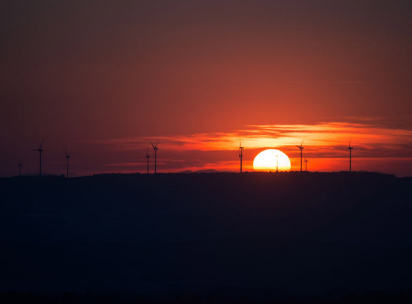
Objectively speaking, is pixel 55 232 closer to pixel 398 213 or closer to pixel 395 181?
pixel 398 213

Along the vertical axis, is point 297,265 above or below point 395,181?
below

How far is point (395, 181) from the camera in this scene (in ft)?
414

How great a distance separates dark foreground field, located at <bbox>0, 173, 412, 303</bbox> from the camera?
74.8m

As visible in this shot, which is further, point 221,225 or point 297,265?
point 221,225

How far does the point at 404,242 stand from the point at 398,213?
1316 centimetres

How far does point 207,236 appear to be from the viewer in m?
99.4

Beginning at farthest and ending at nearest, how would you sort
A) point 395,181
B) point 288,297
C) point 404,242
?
point 395,181 → point 404,242 → point 288,297

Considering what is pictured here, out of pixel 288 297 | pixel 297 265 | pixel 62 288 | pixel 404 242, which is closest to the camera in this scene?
pixel 288 297

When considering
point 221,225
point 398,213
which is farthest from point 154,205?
point 398,213

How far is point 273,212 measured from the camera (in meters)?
117

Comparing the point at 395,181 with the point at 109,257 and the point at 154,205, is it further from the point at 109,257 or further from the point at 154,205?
the point at 109,257

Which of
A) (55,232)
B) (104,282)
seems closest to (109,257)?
(104,282)

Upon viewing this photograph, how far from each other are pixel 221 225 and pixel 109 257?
28.1 m

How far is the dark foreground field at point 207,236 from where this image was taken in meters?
74.8
